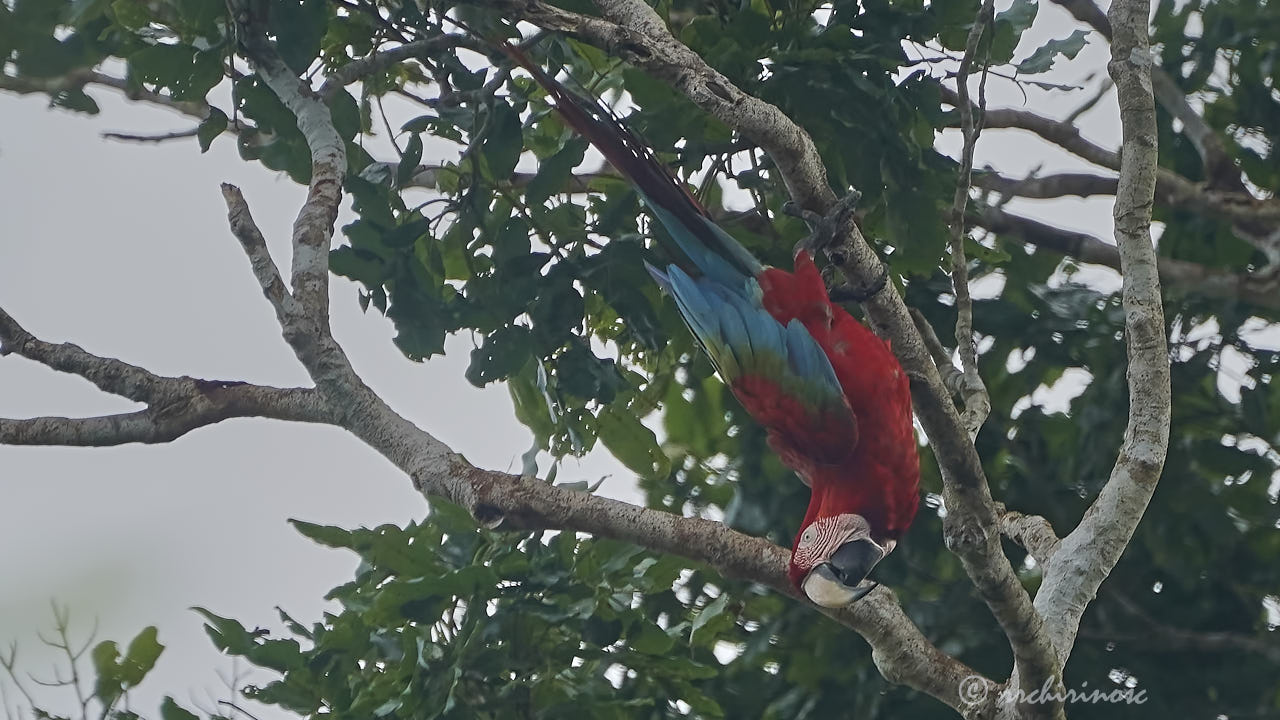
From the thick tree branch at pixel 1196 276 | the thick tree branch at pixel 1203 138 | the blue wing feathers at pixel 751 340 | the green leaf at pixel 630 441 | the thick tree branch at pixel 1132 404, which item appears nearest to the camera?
the thick tree branch at pixel 1132 404

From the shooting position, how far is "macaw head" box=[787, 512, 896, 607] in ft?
6.59

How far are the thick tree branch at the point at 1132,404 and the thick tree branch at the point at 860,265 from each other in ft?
0.55

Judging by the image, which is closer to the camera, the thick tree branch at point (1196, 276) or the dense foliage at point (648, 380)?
the dense foliage at point (648, 380)

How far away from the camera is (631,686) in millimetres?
2328

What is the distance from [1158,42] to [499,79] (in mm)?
1899

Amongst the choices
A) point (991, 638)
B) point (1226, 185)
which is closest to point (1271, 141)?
point (1226, 185)

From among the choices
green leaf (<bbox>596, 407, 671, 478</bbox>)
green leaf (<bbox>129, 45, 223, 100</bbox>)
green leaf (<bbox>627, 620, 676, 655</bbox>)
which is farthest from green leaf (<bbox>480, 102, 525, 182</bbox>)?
green leaf (<bbox>627, 620, 676, 655</bbox>)

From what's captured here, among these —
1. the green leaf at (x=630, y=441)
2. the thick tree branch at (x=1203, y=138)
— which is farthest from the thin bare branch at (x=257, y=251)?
the thick tree branch at (x=1203, y=138)

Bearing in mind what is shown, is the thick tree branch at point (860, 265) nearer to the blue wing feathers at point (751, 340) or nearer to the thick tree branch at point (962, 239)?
the thick tree branch at point (962, 239)

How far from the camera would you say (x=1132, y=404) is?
199 cm

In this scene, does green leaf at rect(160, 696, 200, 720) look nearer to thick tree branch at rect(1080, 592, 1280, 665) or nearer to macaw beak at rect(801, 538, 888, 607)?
macaw beak at rect(801, 538, 888, 607)

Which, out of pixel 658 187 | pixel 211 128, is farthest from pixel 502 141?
pixel 211 128

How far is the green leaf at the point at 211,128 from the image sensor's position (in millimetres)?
2256

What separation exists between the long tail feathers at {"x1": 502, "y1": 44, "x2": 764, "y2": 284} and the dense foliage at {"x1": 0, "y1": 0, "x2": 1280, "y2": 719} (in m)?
0.05
